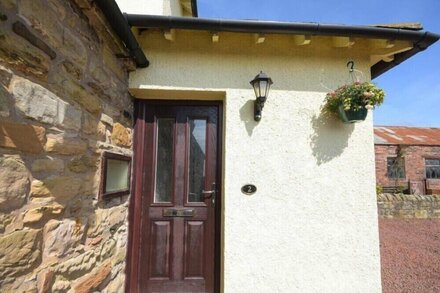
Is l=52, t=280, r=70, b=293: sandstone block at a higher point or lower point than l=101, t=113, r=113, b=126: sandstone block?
lower

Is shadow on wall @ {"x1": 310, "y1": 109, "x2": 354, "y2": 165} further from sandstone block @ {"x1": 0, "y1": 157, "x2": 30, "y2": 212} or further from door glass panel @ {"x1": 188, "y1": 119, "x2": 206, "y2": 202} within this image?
sandstone block @ {"x1": 0, "y1": 157, "x2": 30, "y2": 212}

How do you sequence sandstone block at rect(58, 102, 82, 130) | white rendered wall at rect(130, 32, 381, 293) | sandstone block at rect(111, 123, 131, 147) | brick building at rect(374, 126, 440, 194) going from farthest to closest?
1. brick building at rect(374, 126, 440, 194)
2. white rendered wall at rect(130, 32, 381, 293)
3. sandstone block at rect(111, 123, 131, 147)
4. sandstone block at rect(58, 102, 82, 130)

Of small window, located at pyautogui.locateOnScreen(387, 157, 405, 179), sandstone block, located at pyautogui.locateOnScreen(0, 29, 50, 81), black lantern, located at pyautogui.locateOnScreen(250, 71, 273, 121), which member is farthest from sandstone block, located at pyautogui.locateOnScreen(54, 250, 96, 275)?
small window, located at pyautogui.locateOnScreen(387, 157, 405, 179)

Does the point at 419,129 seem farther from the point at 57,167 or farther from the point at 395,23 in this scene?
the point at 57,167

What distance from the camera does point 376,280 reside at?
2.74 m

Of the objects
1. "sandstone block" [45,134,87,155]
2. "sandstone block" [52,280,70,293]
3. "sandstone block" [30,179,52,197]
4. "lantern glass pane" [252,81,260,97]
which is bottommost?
"sandstone block" [52,280,70,293]

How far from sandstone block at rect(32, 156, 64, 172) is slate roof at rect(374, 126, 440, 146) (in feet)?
51.4

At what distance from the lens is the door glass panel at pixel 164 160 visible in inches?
118

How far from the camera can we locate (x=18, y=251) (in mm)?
1343

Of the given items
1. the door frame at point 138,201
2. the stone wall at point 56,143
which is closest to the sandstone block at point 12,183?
the stone wall at point 56,143

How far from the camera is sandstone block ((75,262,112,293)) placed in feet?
6.31

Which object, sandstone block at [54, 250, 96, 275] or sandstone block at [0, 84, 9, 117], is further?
sandstone block at [54, 250, 96, 275]

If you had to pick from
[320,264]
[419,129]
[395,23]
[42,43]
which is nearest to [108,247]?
[42,43]

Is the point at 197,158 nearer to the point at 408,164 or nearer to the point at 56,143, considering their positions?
the point at 56,143
